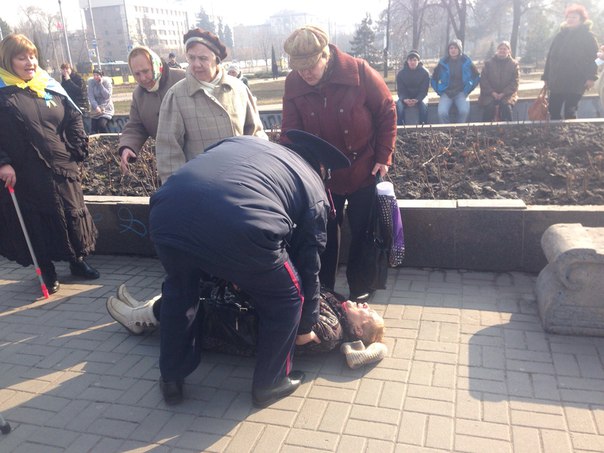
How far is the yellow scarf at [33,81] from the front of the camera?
3926 mm

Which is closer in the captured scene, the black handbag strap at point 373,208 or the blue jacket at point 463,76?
the black handbag strap at point 373,208

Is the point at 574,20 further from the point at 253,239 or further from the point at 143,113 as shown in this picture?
the point at 253,239

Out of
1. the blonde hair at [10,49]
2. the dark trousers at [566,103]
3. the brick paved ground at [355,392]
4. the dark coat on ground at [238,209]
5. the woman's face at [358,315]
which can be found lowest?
the brick paved ground at [355,392]

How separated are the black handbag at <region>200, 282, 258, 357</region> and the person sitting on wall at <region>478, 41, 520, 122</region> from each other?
6426 mm

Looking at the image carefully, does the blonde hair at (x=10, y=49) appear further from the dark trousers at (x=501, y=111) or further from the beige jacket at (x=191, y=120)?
the dark trousers at (x=501, y=111)

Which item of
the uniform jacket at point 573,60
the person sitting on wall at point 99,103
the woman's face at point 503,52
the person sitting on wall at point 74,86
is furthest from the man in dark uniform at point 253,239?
the person sitting on wall at point 74,86

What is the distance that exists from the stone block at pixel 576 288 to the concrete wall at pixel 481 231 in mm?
663

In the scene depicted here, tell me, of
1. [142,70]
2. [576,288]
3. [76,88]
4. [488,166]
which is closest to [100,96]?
[76,88]

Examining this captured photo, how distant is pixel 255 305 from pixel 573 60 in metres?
5.84

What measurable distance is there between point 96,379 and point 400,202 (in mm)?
2577

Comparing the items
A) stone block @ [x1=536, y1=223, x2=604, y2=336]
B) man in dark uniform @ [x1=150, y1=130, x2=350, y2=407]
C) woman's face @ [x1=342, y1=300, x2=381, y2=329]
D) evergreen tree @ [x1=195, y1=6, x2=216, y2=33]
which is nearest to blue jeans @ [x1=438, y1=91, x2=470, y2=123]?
stone block @ [x1=536, y1=223, x2=604, y2=336]

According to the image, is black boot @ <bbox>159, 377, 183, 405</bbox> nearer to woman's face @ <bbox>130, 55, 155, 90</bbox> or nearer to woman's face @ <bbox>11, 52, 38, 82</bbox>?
woman's face @ <bbox>130, 55, 155, 90</bbox>

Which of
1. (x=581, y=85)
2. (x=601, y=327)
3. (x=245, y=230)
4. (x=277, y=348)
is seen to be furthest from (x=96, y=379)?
(x=581, y=85)

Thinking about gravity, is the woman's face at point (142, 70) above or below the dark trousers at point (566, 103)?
above
